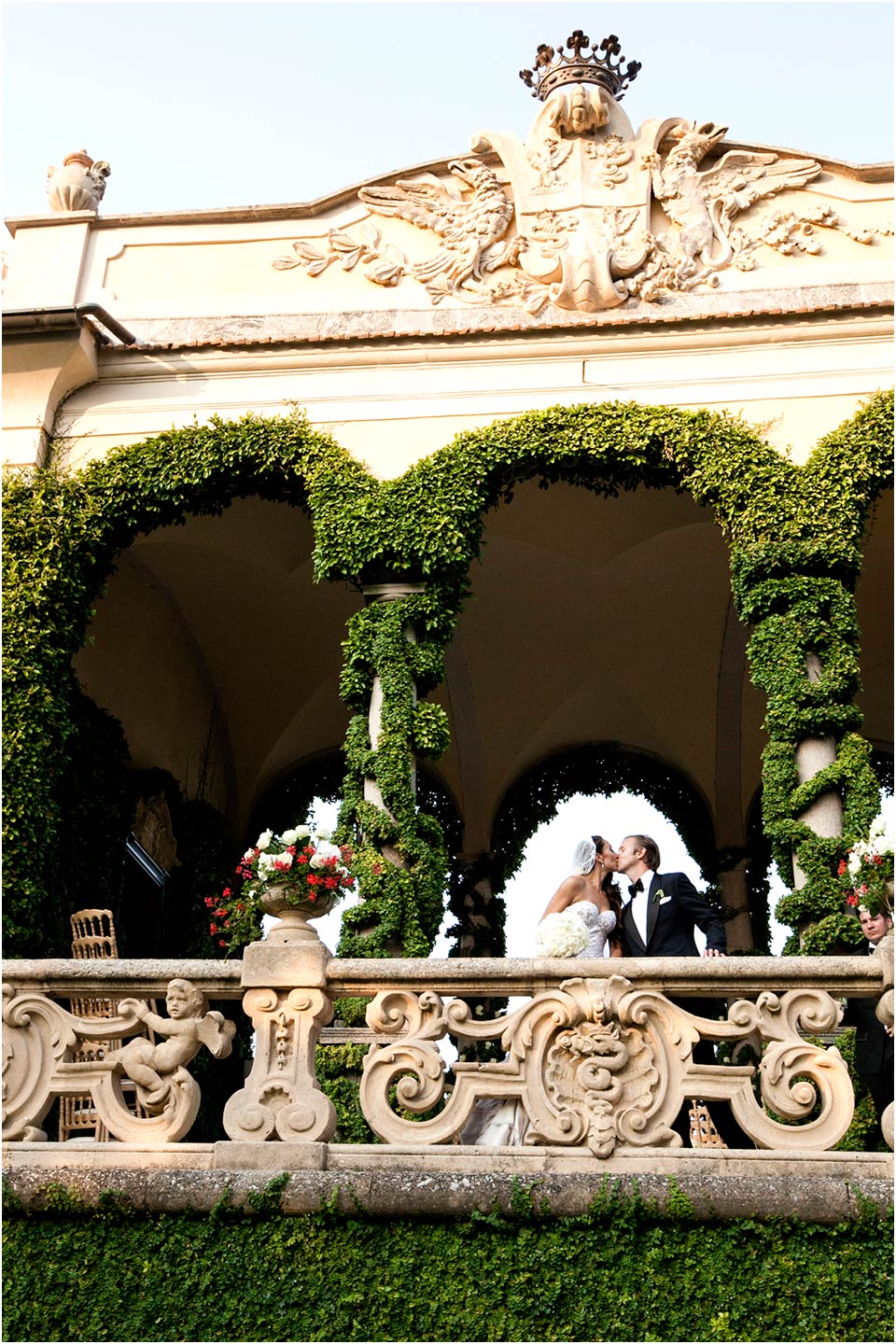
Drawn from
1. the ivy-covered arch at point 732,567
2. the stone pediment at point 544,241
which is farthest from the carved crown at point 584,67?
the ivy-covered arch at point 732,567

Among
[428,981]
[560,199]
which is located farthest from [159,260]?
[428,981]

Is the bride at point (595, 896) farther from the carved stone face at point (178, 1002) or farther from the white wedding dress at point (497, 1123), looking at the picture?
the carved stone face at point (178, 1002)

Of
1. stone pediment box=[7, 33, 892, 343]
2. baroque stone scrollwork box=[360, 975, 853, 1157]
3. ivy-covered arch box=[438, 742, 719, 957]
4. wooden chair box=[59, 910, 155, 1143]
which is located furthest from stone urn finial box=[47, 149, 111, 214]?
baroque stone scrollwork box=[360, 975, 853, 1157]

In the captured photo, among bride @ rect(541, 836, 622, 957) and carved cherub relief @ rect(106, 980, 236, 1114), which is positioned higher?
bride @ rect(541, 836, 622, 957)

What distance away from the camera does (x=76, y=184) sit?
1241 cm

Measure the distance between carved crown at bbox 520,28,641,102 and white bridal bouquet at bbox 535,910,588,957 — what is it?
772 cm

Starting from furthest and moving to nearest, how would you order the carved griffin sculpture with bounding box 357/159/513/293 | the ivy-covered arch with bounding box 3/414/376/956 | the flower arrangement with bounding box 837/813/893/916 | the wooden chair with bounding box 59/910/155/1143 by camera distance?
the carved griffin sculpture with bounding box 357/159/513/293
the ivy-covered arch with bounding box 3/414/376/956
the wooden chair with bounding box 59/910/155/1143
the flower arrangement with bounding box 837/813/893/916

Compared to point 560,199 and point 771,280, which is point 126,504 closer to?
point 560,199

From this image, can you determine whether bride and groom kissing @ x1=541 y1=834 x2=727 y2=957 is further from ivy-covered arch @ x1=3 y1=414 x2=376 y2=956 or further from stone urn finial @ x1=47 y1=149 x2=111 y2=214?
stone urn finial @ x1=47 y1=149 x2=111 y2=214

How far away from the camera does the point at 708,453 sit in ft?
34.5

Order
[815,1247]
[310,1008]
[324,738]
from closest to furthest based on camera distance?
[815,1247] < [310,1008] < [324,738]

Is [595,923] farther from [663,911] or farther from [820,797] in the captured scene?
[820,797]

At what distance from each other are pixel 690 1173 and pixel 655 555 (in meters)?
7.72

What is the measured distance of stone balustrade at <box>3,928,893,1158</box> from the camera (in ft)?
20.8
